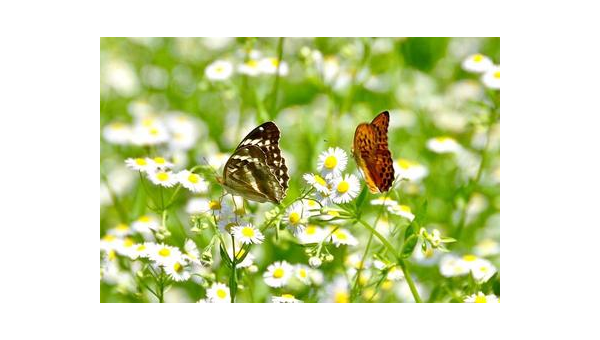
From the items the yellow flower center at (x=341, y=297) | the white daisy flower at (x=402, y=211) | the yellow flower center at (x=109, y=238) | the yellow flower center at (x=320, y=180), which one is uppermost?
the yellow flower center at (x=320, y=180)

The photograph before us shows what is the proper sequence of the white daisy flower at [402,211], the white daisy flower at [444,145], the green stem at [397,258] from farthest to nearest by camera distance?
the white daisy flower at [444,145]
the white daisy flower at [402,211]
the green stem at [397,258]

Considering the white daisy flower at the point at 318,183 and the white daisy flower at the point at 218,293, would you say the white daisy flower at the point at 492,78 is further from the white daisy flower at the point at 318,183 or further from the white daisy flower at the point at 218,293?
the white daisy flower at the point at 218,293

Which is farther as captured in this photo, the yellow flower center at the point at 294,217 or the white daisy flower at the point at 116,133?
the white daisy flower at the point at 116,133

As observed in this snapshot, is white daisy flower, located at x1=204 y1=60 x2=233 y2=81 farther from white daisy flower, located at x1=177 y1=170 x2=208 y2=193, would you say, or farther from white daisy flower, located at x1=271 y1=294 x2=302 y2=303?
white daisy flower, located at x1=271 y1=294 x2=302 y2=303

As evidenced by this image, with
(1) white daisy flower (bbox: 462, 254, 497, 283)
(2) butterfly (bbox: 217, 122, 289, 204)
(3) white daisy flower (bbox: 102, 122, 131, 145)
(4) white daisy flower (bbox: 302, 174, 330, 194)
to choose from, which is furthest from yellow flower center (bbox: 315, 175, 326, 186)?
(3) white daisy flower (bbox: 102, 122, 131, 145)

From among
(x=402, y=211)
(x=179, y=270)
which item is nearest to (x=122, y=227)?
(x=179, y=270)

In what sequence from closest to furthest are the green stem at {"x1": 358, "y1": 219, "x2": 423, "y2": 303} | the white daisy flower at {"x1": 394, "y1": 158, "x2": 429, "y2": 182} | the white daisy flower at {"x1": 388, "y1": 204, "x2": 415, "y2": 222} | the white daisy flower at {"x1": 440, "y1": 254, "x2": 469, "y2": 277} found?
the green stem at {"x1": 358, "y1": 219, "x2": 423, "y2": 303} < the white daisy flower at {"x1": 388, "y1": 204, "x2": 415, "y2": 222} < the white daisy flower at {"x1": 440, "y1": 254, "x2": 469, "y2": 277} < the white daisy flower at {"x1": 394, "y1": 158, "x2": 429, "y2": 182}

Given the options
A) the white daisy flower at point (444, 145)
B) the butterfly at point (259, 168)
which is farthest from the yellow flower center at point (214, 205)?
the white daisy flower at point (444, 145)
